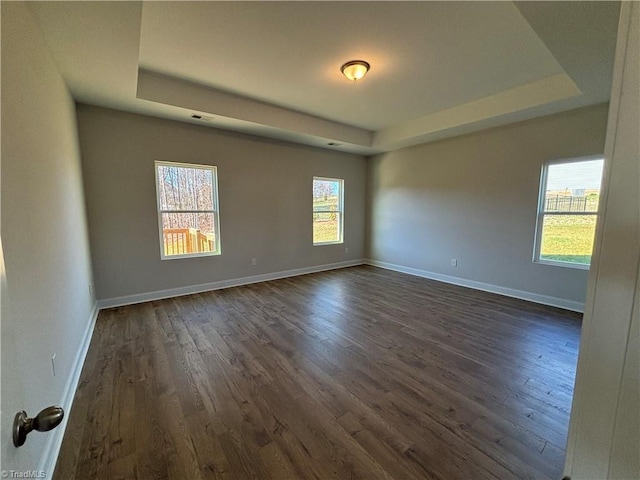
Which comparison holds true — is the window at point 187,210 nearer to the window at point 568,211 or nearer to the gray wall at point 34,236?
the gray wall at point 34,236

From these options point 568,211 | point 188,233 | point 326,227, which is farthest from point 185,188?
point 568,211

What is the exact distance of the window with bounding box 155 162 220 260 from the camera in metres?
4.00

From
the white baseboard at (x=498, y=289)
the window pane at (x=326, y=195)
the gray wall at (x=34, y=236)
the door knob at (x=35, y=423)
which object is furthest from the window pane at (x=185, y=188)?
the white baseboard at (x=498, y=289)

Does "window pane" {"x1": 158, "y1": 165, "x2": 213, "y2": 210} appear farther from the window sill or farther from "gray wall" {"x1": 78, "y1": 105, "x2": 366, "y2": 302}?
the window sill

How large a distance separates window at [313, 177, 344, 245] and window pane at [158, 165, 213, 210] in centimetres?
216

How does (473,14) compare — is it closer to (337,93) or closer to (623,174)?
(337,93)

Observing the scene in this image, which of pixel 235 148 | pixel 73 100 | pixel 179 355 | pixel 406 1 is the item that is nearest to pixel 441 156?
pixel 406 1

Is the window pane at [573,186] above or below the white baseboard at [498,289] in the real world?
above

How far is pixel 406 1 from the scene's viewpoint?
78.5 inches

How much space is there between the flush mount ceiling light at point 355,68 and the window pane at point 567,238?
3256 millimetres

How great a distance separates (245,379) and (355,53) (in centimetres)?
313

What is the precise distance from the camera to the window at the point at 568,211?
350 centimetres

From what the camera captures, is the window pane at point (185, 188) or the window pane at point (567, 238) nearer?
the window pane at point (567, 238)

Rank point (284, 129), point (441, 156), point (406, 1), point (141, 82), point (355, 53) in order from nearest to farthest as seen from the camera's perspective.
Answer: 1. point (406, 1)
2. point (355, 53)
3. point (141, 82)
4. point (284, 129)
5. point (441, 156)
